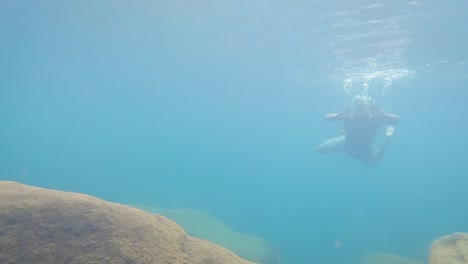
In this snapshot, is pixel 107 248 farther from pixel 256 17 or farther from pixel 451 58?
pixel 451 58

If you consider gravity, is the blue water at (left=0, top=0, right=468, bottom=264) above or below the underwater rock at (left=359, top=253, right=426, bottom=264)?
above

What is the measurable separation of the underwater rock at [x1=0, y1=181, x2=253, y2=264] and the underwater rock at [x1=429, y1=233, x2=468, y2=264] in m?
4.31

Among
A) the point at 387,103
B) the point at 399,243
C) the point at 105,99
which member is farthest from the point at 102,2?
the point at 105,99

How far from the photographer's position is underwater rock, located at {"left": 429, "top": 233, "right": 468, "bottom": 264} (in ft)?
20.2

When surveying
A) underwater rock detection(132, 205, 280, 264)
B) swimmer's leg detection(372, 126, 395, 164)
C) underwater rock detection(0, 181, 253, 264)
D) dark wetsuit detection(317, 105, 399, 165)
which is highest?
swimmer's leg detection(372, 126, 395, 164)

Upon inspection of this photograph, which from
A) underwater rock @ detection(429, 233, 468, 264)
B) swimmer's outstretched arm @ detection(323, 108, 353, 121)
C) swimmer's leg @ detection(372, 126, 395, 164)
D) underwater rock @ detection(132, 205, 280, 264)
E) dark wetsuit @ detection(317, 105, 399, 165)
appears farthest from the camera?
swimmer's leg @ detection(372, 126, 395, 164)

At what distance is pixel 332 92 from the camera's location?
50.6 meters

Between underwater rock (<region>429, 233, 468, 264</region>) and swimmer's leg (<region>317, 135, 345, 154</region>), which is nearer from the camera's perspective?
underwater rock (<region>429, 233, 468, 264</region>)

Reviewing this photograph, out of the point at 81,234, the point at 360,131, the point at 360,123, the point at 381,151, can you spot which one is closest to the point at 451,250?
the point at 81,234

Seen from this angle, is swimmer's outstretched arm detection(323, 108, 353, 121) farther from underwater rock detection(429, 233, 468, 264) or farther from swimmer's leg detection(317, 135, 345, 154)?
underwater rock detection(429, 233, 468, 264)

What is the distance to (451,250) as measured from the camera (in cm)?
648

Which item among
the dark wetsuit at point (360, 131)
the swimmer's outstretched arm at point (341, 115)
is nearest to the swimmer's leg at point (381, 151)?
the dark wetsuit at point (360, 131)

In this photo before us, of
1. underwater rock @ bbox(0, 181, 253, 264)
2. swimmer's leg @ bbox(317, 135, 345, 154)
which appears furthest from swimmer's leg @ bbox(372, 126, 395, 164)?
underwater rock @ bbox(0, 181, 253, 264)

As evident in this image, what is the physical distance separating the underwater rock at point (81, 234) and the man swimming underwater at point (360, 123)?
15.6 metres
